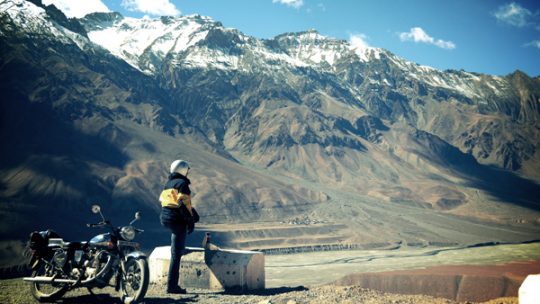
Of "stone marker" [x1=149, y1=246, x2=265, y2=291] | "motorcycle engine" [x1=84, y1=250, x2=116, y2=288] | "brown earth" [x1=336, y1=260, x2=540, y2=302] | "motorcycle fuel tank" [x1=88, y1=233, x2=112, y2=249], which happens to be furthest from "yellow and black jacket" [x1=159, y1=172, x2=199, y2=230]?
"brown earth" [x1=336, y1=260, x2=540, y2=302]

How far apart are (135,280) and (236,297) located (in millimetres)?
2803

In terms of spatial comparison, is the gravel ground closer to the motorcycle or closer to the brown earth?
the motorcycle

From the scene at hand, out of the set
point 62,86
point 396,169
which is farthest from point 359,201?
point 62,86

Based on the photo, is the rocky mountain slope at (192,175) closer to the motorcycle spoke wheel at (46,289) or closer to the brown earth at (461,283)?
the brown earth at (461,283)

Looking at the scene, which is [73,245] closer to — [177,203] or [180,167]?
[177,203]

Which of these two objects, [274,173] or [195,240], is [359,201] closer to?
[274,173]

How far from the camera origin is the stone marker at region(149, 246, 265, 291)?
12797 mm

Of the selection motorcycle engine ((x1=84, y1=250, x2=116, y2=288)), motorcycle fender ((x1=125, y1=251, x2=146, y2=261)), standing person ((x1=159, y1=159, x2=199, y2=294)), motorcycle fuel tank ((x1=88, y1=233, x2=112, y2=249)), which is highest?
standing person ((x1=159, y1=159, x2=199, y2=294))

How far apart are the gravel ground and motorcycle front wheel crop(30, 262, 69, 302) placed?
162 mm

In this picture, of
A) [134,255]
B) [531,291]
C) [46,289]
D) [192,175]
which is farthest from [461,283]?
[192,175]

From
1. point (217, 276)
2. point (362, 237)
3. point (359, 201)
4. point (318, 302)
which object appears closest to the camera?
point (318, 302)

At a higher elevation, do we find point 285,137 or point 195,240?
point 285,137

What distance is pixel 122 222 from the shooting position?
94.8 metres

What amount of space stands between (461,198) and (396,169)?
2990cm
